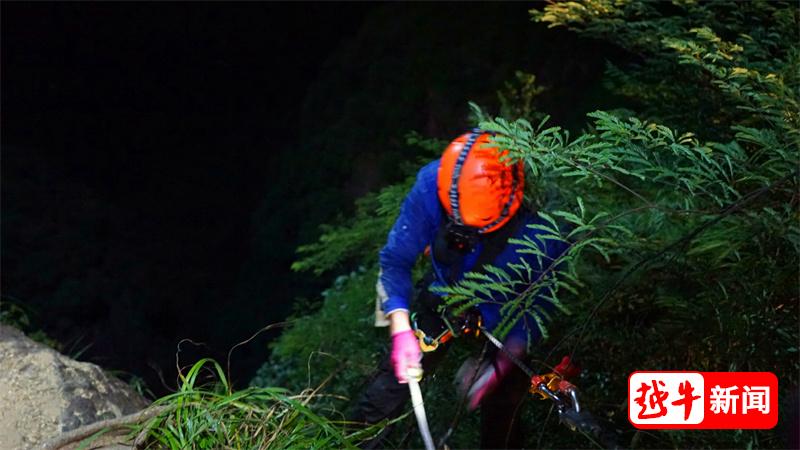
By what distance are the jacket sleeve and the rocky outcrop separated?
1.30 m

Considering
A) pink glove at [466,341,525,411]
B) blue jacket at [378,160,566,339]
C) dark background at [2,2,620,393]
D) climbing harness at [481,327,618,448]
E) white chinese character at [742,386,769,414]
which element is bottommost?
dark background at [2,2,620,393]

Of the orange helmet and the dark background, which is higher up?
the orange helmet

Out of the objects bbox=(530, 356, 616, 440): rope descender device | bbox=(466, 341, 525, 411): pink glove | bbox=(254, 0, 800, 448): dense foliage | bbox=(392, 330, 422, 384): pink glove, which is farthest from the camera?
bbox=(466, 341, 525, 411): pink glove

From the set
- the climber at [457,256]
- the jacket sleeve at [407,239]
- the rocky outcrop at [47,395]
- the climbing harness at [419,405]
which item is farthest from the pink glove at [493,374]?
the rocky outcrop at [47,395]

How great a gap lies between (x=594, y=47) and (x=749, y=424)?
9.94 m

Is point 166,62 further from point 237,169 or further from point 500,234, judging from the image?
point 500,234

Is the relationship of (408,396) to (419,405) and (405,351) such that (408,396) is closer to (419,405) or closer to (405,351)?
(405,351)

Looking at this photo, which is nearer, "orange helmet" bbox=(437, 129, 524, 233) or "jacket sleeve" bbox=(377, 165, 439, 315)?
"orange helmet" bbox=(437, 129, 524, 233)

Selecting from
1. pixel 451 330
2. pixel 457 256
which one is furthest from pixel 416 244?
pixel 451 330

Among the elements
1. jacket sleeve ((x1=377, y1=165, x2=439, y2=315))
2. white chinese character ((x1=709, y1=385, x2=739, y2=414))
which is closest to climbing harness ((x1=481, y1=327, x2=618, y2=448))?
white chinese character ((x1=709, y1=385, x2=739, y2=414))

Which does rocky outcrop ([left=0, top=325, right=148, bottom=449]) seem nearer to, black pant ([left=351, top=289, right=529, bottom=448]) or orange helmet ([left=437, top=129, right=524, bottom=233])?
black pant ([left=351, top=289, right=529, bottom=448])

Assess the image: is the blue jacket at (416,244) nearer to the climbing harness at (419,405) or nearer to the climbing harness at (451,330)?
the climbing harness at (451,330)

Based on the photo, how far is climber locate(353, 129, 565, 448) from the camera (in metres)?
3.18

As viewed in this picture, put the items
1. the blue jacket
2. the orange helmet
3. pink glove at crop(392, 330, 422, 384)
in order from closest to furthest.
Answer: the orange helmet
pink glove at crop(392, 330, 422, 384)
the blue jacket
